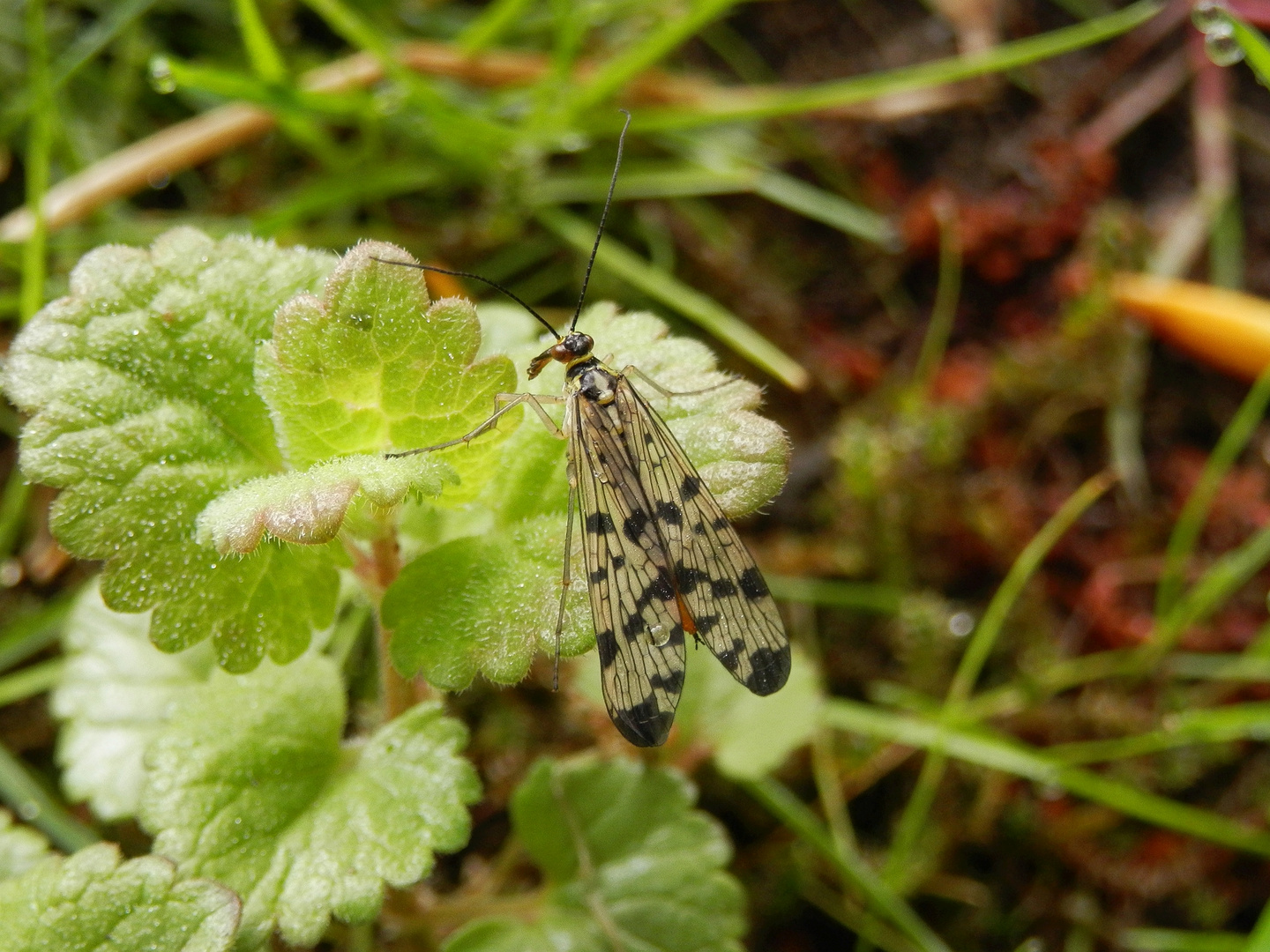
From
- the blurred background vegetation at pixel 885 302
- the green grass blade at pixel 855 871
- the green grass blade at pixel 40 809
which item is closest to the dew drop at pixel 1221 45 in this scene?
the blurred background vegetation at pixel 885 302

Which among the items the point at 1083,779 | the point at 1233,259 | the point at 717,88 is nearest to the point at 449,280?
the point at 717,88

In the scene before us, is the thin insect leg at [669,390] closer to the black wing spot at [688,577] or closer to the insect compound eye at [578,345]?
the insect compound eye at [578,345]

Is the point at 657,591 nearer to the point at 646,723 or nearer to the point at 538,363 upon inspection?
the point at 646,723

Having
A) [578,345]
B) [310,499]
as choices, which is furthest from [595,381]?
[310,499]

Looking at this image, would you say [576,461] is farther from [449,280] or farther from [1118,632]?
[1118,632]

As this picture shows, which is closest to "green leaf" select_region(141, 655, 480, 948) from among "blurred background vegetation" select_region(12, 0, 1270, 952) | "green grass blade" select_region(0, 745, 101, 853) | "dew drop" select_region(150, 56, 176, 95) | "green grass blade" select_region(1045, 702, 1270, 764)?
"green grass blade" select_region(0, 745, 101, 853)

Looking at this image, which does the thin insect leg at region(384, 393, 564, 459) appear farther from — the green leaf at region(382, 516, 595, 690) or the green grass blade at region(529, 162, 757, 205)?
the green grass blade at region(529, 162, 757, 205)
